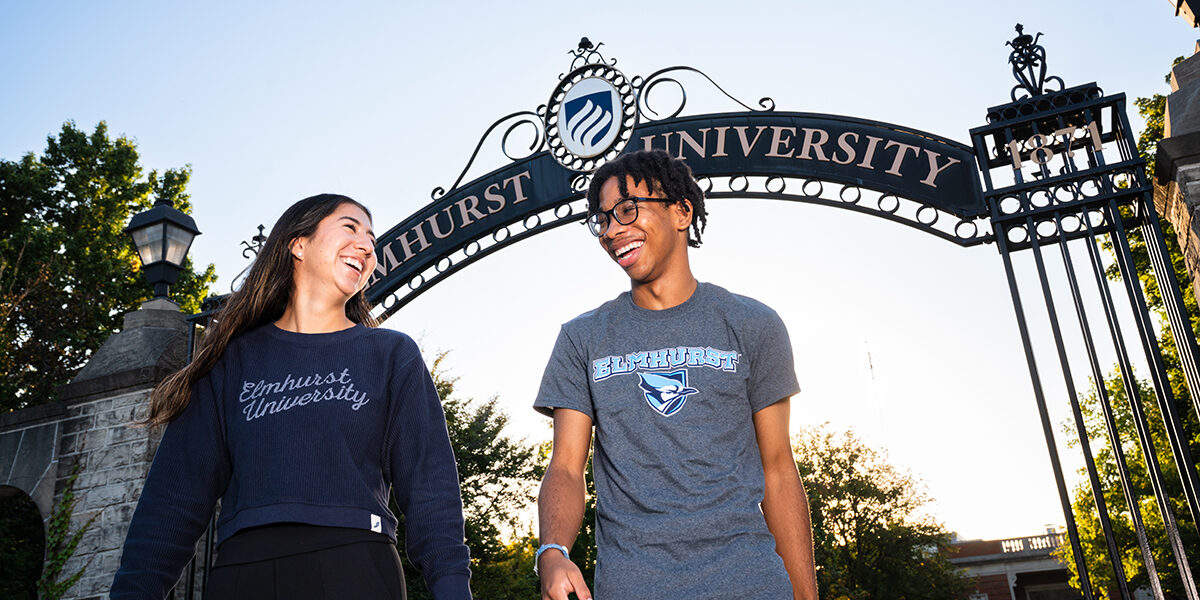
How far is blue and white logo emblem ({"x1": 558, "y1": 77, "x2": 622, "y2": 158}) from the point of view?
736cm

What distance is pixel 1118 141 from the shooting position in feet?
18.8

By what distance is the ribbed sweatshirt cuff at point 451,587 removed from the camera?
2244 millimetres

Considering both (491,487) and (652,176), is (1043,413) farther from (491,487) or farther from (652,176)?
(491,487)

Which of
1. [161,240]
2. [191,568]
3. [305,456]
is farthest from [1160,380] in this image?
[161,240]

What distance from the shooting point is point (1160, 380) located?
4996 millimetres

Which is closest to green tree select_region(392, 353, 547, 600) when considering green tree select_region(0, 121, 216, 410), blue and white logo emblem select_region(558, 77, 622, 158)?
green tree select_region(0, 121, 216, 410)

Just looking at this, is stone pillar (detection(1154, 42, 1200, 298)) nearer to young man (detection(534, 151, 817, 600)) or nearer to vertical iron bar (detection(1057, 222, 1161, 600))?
vertical iron bar (detection(1057, 222, 1161, 600))

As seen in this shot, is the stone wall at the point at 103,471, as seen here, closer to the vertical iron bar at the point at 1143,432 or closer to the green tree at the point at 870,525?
the vertical iron bar at the point at 1143,432

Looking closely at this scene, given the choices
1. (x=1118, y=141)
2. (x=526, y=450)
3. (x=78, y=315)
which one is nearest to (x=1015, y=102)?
(x=1118, y=141)

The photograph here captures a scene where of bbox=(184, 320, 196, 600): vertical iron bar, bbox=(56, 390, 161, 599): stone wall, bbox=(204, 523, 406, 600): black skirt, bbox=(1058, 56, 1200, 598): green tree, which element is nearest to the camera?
bbox=(204, 523, 406, 600): black skirt

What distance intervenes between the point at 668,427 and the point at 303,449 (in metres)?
1.00

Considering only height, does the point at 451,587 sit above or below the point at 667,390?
below

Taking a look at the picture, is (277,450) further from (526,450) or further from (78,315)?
(78,315)

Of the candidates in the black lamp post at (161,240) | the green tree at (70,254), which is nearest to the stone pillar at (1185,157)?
the black lamp post at (161,240)
